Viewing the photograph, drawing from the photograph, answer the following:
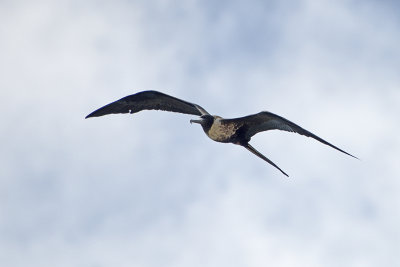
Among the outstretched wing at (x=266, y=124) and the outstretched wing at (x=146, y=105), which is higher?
the outstretched wing at (x=146, y=105)

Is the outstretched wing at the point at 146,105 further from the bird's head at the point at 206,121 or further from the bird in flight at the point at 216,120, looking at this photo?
the bird's head at the point at 206,121

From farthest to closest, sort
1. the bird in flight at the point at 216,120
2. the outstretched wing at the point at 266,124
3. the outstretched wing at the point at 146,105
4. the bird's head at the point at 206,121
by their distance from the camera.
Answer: the outstretched wing at the point at 146,105 < the bird's head at the point at 206,121 < the bird in flight at the point at 216,120 < the outstretched wing at the point at 266,124

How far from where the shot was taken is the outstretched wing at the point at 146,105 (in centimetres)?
1142

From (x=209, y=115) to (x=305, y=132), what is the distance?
7.08 ft

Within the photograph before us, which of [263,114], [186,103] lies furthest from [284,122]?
[186,103]

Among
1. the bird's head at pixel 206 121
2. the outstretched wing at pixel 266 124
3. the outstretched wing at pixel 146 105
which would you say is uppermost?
the outstretched wing at pixel 146 105

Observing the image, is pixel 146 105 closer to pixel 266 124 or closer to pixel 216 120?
pixel 216 120

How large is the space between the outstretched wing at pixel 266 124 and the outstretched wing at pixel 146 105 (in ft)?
3.80

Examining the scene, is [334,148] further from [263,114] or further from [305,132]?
[263,114]

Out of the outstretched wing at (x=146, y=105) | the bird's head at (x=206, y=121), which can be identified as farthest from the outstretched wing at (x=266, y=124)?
the outstretched wing at (x=146, y=105)

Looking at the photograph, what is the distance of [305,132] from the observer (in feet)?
30.0

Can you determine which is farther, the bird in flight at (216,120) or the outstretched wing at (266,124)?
the bird in flight at (216,120)

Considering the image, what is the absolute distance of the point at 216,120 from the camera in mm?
10781

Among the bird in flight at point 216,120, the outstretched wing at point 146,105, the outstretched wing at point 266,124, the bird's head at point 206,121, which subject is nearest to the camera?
the outstretched wing at point 266,124
